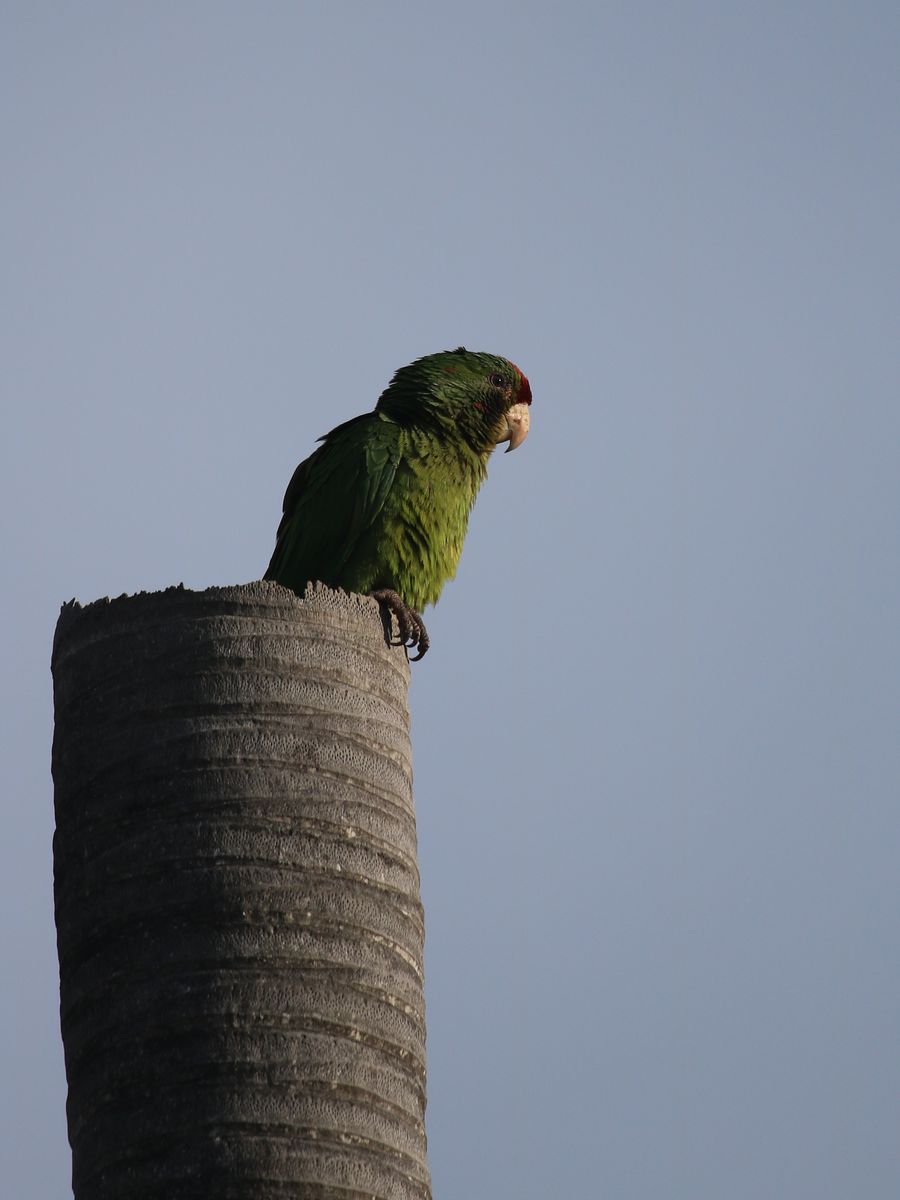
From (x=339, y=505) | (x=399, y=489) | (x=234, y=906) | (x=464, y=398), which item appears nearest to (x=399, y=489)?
(x=399, y=489)

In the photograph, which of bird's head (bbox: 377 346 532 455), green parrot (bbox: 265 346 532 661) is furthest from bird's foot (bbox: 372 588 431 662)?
bird's head (bbox: 377 346 532 455)

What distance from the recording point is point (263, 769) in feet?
11.8

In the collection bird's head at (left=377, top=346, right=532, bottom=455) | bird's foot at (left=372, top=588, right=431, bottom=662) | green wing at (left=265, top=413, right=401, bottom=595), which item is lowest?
bird's foot at (left=372, top=588, right=431, bottom=662)

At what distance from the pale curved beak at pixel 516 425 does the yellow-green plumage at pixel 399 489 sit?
137mm

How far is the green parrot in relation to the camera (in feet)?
21.0

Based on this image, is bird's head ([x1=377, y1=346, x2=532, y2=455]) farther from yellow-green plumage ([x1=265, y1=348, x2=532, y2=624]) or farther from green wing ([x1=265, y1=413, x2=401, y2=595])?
green wing ([x1=265, y1=413, x2=401, y2=595])

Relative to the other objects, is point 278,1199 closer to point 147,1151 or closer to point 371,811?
point 147,1151

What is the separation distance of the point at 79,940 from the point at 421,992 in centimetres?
88

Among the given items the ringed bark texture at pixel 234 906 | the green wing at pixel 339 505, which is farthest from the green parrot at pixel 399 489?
the ringed bark texture at pixel 234 906

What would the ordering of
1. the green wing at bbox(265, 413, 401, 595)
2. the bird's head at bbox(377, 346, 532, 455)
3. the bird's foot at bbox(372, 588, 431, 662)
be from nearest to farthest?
the bird's foot at bbox(372, 588, 431, 662) → the green wing at bbox(265, 413, 401, 595) → the bird's head at bbox(377, 346, 532, 455)

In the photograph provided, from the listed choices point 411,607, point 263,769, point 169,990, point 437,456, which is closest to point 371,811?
point 263,769

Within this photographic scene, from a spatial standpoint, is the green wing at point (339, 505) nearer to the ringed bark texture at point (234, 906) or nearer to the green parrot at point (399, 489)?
the green parrot at point (399, 489)

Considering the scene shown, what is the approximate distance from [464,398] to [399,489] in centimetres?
76

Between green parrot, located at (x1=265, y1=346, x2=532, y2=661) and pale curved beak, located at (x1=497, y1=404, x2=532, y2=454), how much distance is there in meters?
0.09
